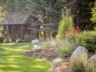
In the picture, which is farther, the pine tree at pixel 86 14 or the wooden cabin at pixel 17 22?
the wooden cabin at pixel 17 22

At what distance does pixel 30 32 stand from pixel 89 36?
17.9 meters

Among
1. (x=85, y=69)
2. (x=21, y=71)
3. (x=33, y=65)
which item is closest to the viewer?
(x=85, y=69)

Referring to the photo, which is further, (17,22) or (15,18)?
(15,18)

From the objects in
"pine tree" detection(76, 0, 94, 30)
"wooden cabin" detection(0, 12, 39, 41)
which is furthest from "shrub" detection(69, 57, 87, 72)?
"wooden cabin" detection(0, 12, 39, 41)

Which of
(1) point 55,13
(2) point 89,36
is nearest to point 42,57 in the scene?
(2) point 89,36

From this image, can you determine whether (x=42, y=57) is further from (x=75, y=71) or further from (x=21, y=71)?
(x=75, y=71)

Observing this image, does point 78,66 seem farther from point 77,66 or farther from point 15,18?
point 15,18

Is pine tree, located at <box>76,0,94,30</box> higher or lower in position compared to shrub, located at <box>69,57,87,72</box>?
higher

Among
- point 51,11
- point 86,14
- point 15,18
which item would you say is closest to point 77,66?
point 51,11

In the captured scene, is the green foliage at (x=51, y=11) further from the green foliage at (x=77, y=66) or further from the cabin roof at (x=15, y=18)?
the green foliage at (x=77, y=66)

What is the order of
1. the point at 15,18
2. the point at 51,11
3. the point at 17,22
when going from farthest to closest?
1. the point at 15,18
2. the point at 17,22
3. the point at 51,11

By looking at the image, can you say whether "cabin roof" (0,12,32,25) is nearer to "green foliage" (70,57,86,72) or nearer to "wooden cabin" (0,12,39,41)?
"wooden cabin" (0,12,39,41)

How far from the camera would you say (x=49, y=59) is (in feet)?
29.0

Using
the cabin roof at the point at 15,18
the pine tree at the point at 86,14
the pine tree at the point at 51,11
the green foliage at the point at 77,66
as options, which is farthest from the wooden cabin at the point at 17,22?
the green foliage at the point at 77,66
